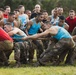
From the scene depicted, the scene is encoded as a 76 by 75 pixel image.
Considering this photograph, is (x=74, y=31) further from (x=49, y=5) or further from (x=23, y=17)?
(x=49, y=5)

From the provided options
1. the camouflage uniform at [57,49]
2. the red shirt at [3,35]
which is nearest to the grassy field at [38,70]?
the camouflage uniform at [57,49]

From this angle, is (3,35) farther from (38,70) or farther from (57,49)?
(57,49)

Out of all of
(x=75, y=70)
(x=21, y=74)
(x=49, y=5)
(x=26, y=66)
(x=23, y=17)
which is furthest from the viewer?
(x=49, y=5)

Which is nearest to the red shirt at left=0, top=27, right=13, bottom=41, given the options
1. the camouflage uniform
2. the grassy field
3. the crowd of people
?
the crowd of people

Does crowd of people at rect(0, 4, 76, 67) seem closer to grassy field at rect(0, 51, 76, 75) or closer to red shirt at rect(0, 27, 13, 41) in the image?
red shirt at rect(0, 27, 13, 41)

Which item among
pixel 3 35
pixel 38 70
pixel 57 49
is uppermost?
pixel 3 35

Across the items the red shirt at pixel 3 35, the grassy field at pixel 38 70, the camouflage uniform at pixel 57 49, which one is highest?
the red shirt at pixel 3 35

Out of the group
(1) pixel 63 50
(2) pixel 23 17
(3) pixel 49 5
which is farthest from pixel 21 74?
(3) pixel 49 5

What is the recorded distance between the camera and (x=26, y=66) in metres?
11.9

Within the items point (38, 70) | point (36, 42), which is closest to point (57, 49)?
point (36, 42)

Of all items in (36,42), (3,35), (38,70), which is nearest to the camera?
(38,70)

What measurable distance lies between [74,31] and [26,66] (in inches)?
77.7

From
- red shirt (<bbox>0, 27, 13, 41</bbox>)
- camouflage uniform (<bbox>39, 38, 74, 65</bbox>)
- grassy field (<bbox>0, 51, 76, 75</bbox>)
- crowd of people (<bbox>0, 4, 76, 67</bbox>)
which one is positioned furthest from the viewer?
camouflage uniform (<bbox>39, 38, 74, 65</bbox>)

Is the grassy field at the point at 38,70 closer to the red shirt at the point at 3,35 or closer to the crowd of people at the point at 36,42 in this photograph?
the crowd of people at the point at 36,42
